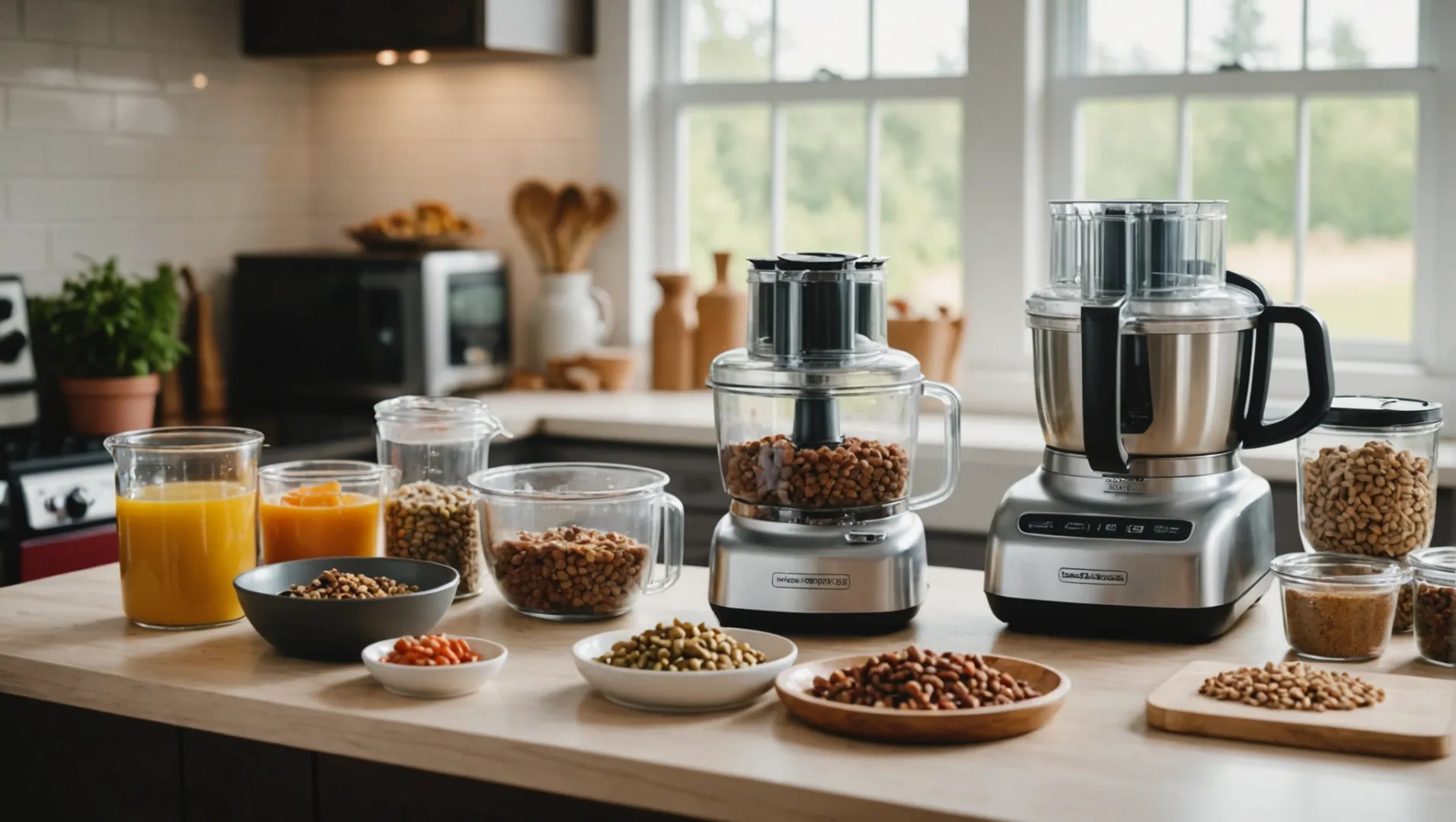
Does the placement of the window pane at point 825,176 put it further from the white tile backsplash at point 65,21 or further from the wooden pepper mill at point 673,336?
the white tile backsplash at point 65,21

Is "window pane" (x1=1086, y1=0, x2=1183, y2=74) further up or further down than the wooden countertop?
further up

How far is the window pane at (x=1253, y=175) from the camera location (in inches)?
145

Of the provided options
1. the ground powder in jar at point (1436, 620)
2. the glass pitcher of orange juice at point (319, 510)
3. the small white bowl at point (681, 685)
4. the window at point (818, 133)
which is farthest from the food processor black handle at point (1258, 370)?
the window at point (818, 133)

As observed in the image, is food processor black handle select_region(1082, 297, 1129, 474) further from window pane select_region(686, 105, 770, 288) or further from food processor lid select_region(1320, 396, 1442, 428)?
window pane select_region(686, 105, 770, 288)

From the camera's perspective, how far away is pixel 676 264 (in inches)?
173

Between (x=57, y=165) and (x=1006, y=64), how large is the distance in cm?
227

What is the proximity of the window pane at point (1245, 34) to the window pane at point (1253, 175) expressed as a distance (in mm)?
87

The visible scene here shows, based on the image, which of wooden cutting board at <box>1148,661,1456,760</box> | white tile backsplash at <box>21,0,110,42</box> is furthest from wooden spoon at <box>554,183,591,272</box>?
wooden cutting board at <box>1148,661,1456,760</box>

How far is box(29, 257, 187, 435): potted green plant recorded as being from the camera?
352 centimetres

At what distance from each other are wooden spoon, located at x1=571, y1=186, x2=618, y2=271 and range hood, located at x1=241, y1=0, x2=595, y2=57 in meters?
0.38

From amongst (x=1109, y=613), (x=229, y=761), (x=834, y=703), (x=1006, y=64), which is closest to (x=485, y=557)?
(x=229, y=761)

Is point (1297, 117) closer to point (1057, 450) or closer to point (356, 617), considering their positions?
point (1057, 450)

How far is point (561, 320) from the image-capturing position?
4211 mm

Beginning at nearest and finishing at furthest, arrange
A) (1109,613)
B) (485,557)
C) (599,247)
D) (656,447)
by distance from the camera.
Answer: (1109,613), (485,557), (656,447), (599,247)
